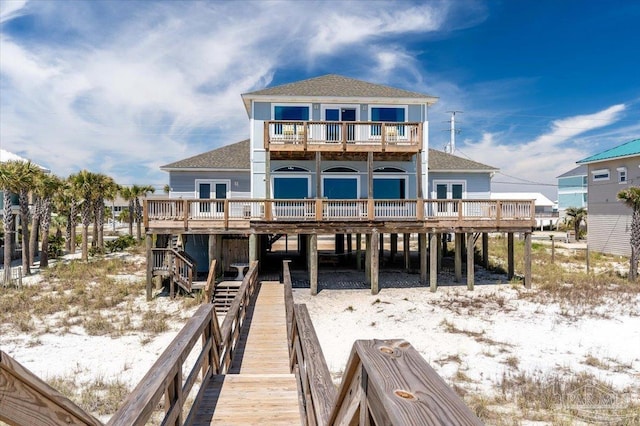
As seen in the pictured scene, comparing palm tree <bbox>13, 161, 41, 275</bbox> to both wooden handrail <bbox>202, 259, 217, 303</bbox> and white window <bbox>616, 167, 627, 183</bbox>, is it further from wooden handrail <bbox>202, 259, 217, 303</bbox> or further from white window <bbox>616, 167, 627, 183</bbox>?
white window <bbox>616, 167, 627, 183</bbox>

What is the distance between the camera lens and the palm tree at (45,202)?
2420 centimetres

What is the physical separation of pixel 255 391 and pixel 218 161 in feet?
59.2

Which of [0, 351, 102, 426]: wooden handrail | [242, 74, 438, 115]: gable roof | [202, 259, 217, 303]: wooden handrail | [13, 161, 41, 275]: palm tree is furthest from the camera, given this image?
[13, 161, 41, 275]: palm tree

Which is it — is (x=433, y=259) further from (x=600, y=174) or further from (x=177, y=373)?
(x=600, y=174)

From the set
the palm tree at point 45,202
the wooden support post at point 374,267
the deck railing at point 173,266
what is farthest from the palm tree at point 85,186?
the wooden support post at point 374,267

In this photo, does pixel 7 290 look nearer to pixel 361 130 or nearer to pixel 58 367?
pixel 58 367

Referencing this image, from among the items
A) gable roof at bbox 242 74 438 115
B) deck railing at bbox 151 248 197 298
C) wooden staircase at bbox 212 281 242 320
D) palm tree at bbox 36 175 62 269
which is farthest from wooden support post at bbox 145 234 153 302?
palm tree at bbox 36 175 62 269

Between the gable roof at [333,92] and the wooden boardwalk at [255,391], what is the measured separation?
14.2 metres

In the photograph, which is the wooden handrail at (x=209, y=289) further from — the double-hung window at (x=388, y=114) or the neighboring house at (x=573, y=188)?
the neighboring house at (x=573, y=188)

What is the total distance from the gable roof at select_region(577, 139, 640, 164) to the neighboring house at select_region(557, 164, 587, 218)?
32047 mm

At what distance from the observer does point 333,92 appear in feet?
64.6

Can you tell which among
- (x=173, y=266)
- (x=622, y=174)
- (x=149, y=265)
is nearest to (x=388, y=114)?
(x=173, y=266)

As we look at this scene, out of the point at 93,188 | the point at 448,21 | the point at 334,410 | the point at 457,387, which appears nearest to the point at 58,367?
the point at 457,387

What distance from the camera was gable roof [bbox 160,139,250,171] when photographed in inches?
813
